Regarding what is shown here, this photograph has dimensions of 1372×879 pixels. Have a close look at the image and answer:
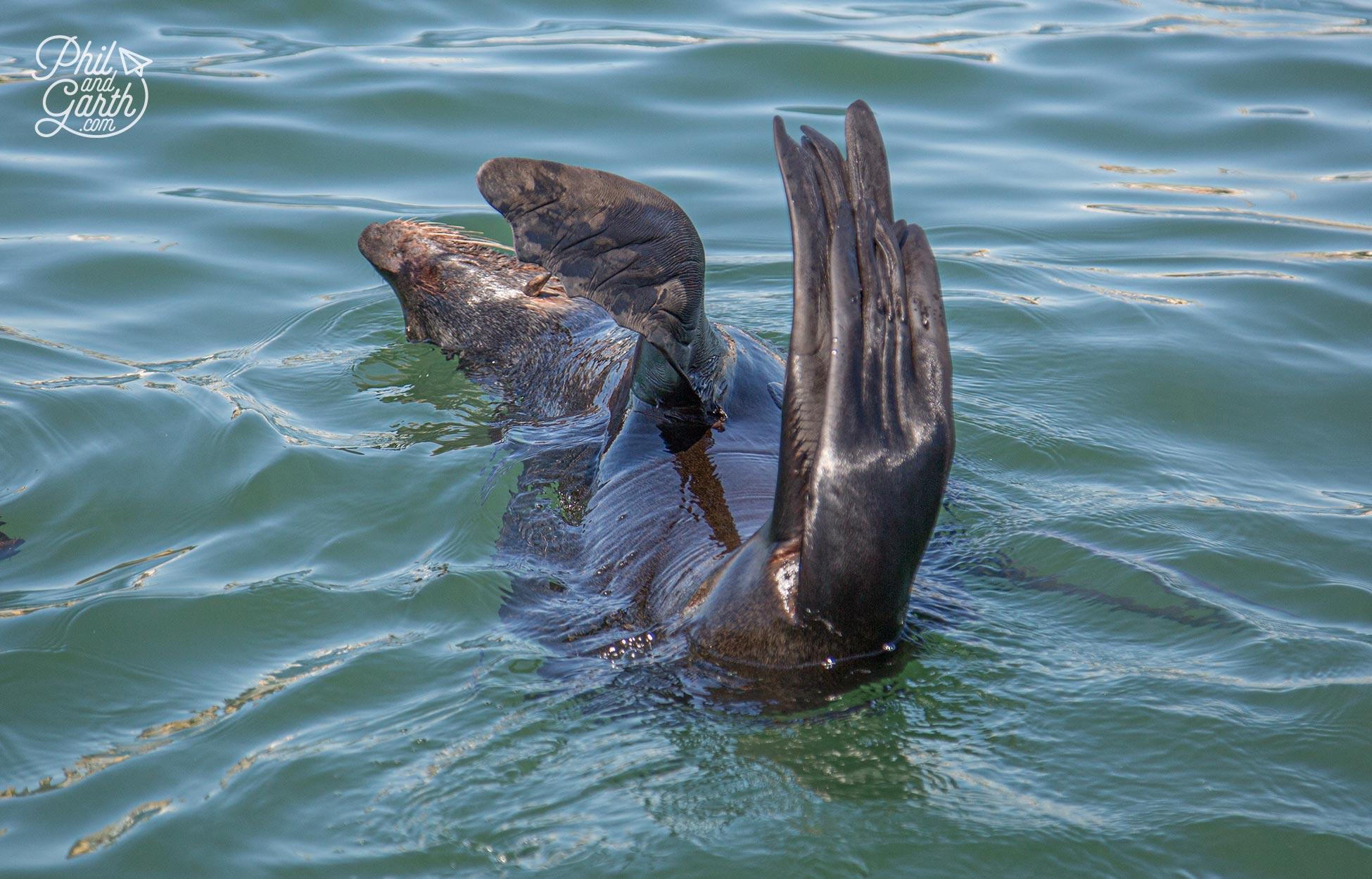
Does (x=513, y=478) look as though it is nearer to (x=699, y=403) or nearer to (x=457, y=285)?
(x=699, y=403)

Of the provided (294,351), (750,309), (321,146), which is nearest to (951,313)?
(750,309)

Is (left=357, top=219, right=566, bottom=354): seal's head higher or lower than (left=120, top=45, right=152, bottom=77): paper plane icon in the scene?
lower

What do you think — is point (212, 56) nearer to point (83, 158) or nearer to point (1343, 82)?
point (83, 158)

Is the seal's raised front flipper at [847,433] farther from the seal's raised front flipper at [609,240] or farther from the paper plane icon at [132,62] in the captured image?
the paper plane icon at [132,62]

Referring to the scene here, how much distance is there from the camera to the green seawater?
235cm

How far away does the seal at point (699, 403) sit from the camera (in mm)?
2367

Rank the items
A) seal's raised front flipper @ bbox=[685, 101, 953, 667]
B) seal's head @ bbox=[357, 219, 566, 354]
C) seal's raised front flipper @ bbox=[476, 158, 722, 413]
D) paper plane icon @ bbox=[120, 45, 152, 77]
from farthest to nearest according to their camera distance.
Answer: paper plane icon @ bbox=[120, 45, 152, 77]
seal's head @ bbox=[357, 219, 566, 354]
seal's raised front flipper @ bbox=[476, 158, 722, 413]
seal's raised front flipper @ bbox=[685, 101, 953, 667]

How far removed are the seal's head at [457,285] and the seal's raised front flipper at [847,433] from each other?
2095 millimetres

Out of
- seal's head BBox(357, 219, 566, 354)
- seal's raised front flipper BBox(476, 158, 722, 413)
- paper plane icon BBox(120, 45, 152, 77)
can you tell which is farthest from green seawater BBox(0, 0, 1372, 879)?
seal's raised front flipper BBox(476, 158, 722, 413)

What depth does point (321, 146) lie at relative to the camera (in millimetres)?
7336

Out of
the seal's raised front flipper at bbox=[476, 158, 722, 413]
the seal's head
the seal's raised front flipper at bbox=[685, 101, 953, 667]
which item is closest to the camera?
the seal's raised front flipper at bbox=[685, 101, 953, 667]

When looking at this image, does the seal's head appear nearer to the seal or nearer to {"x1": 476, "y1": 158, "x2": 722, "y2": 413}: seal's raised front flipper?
the seal

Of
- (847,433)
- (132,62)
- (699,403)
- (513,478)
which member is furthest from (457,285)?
(132,62)

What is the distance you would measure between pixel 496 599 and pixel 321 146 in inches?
197
